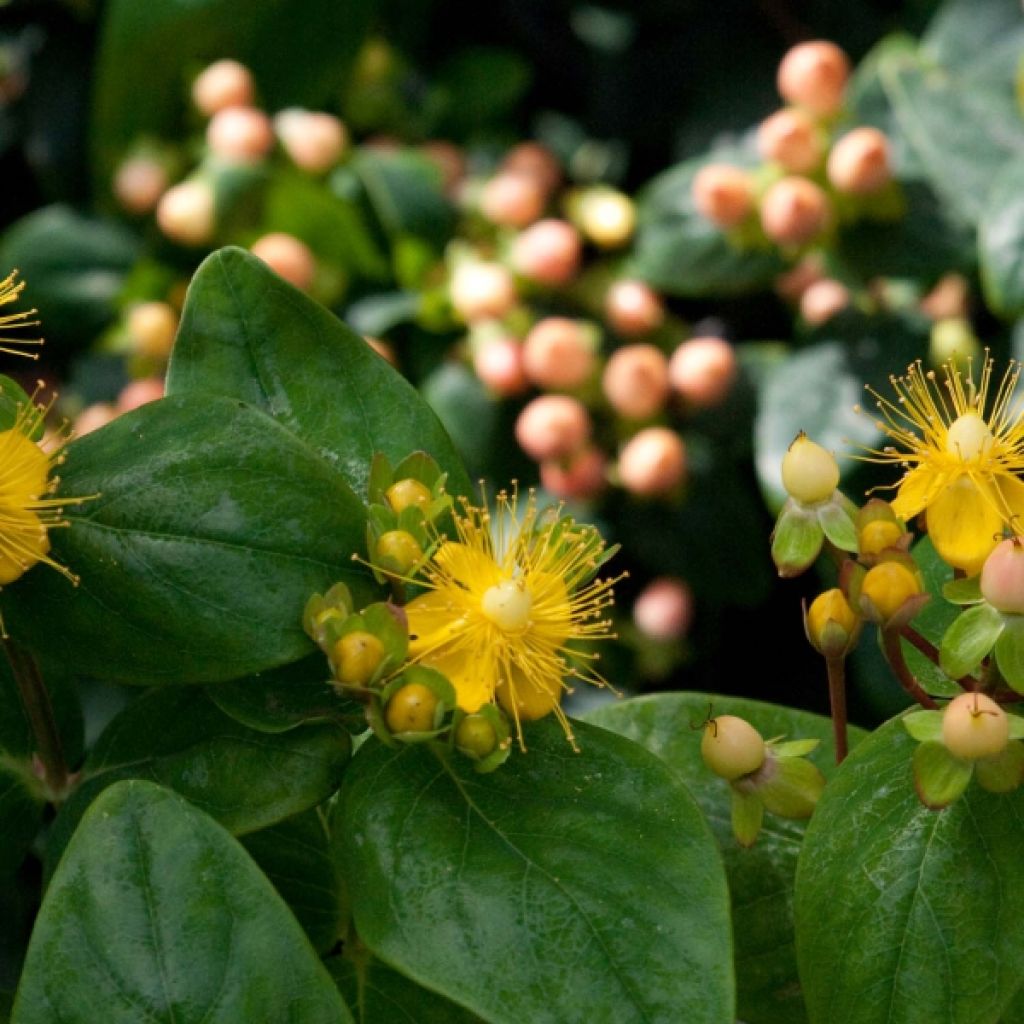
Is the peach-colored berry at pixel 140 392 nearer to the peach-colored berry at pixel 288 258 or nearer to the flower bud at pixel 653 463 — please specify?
the peach-colored berry at pixel 288 258

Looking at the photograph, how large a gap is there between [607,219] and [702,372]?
0.14m

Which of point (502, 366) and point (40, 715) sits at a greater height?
point (502, 366)

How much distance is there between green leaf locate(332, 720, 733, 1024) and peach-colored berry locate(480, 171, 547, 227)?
551mm

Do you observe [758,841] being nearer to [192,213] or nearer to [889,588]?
[889,588]

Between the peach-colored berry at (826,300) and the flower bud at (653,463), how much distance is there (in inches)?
4.9

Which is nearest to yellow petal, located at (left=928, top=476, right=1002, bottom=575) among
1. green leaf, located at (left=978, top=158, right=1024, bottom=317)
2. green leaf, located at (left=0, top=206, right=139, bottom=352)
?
green leaf, located at (left=978, top=158, right=1024, bottom=317)

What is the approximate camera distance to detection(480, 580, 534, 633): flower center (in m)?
0.49

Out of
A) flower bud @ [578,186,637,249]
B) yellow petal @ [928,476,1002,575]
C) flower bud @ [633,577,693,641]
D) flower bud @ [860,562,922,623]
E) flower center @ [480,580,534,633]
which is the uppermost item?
flower bud @ [578,186,637,249]

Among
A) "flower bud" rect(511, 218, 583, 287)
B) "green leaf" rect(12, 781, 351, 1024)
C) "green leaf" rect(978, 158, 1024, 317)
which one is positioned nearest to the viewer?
"green leaf" rect(12, 781, 351, 1024)

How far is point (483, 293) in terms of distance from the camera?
3.03 ft

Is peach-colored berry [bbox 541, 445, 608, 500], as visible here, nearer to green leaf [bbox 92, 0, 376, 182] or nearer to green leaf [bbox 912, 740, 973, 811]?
green leaf [bbox 92, 0, 376, 182]

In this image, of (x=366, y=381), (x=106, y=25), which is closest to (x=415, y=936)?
(x=366, y=381)

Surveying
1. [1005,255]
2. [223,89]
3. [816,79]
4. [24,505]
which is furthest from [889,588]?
[223,89]

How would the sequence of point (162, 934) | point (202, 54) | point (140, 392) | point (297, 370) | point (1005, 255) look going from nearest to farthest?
point (162, 934) → point (297, 370) → point (1005, 255) → point (140, 392) → point (202, 54)
